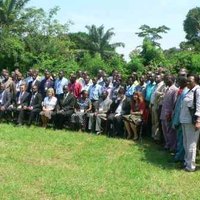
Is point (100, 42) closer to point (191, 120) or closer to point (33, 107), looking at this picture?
point (33, 107)

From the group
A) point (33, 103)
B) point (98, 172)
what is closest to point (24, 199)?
point (98, 172)

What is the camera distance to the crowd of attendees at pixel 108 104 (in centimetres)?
1219

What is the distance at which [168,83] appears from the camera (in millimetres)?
12664

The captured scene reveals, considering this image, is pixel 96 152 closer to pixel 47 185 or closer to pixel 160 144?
pixel 160 144

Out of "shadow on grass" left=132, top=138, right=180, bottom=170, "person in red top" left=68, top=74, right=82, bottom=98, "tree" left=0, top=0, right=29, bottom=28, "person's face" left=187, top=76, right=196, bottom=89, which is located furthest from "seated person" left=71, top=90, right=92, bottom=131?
"tree" left=0, top=0, right=29, bottom=28

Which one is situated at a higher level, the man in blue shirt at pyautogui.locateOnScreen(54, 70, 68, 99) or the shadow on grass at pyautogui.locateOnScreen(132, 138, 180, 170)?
the man in blue shirt at pyautogui.locateOnScreen(54, 70, 68, 99)

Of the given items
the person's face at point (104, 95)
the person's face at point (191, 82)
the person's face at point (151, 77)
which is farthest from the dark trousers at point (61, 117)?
the person's face at point (191, 82)

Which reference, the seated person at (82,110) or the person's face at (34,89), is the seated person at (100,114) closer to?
the seated person at (82,110)

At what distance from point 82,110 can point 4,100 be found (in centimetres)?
301

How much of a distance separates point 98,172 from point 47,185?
4.80 ft

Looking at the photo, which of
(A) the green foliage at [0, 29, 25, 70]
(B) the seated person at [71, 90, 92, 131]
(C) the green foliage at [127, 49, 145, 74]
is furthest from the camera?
(A) the green foliage at [0, 29, 25, 70]

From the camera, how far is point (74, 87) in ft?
53.6

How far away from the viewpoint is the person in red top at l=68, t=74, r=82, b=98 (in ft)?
53.1

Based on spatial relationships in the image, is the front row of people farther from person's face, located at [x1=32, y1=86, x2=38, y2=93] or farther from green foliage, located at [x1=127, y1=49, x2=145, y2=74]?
green foliage, located at [x1=127, y1=49, x2=145, y2=74]
